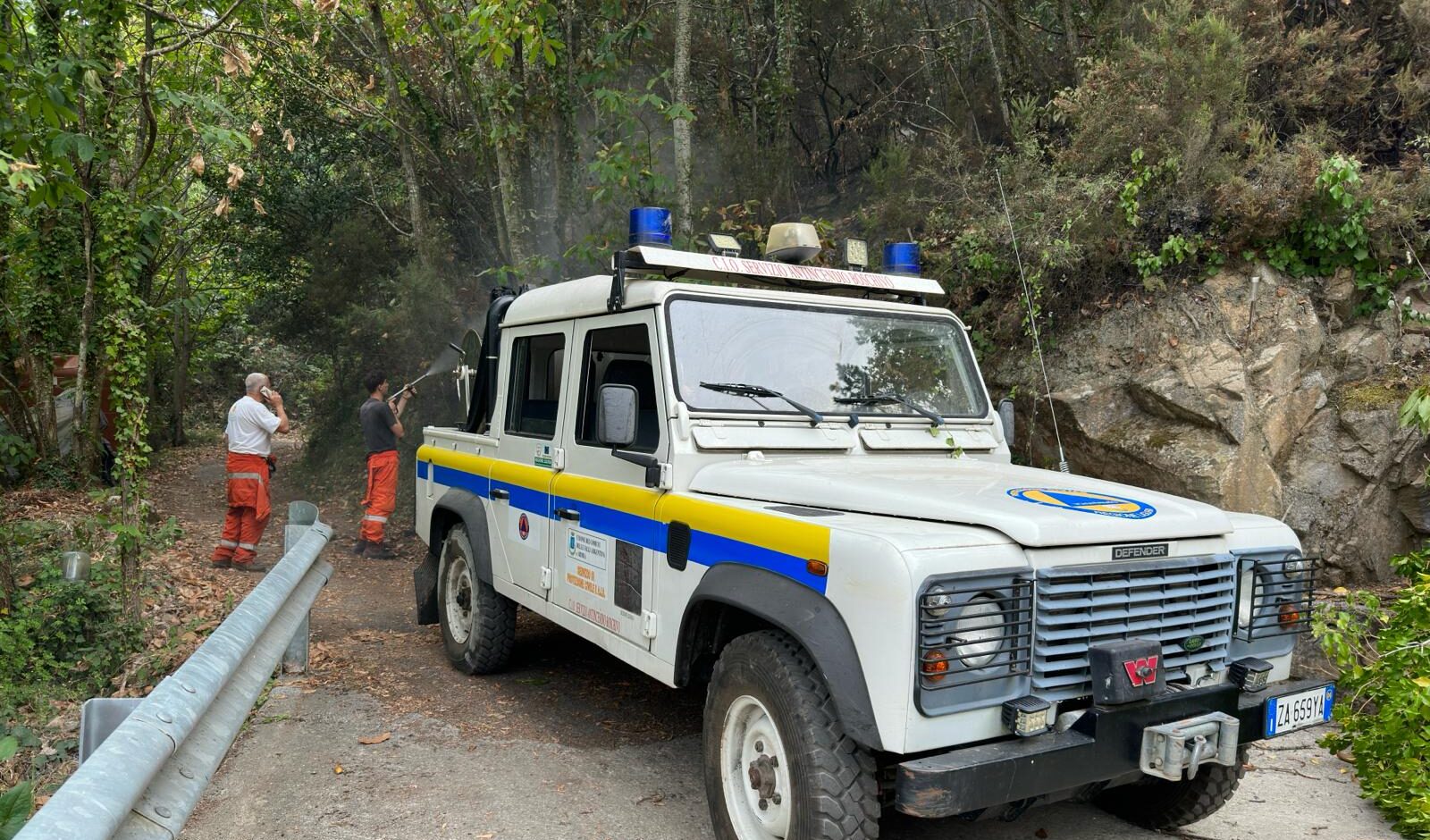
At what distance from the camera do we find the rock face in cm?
691

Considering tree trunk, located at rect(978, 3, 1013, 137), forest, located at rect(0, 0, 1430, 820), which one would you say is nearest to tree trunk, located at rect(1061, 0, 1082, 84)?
forest, located at rect(0, 0, 1430, 820)

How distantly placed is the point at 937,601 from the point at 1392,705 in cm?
245

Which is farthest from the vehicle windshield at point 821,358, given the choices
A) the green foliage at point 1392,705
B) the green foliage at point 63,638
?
the green foliage at point 63,638

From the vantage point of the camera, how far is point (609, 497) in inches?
172

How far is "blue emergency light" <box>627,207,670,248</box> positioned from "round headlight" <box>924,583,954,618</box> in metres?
2.50

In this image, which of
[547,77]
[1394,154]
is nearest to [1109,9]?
[1394,154]

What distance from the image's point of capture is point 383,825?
12.5 feet

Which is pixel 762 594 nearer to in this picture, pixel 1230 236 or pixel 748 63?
pixel 1230 236

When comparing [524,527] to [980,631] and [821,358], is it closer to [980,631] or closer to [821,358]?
[821,358]

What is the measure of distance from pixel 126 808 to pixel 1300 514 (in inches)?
290

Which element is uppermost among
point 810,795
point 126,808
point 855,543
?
point 855,543

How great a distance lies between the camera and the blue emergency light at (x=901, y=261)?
5246mm

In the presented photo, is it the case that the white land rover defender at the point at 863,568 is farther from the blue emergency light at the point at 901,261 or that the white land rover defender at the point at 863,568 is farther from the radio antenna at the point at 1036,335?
the radio antenna at the point at 1036,335

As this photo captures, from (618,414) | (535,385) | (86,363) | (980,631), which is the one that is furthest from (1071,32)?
(86,363)
